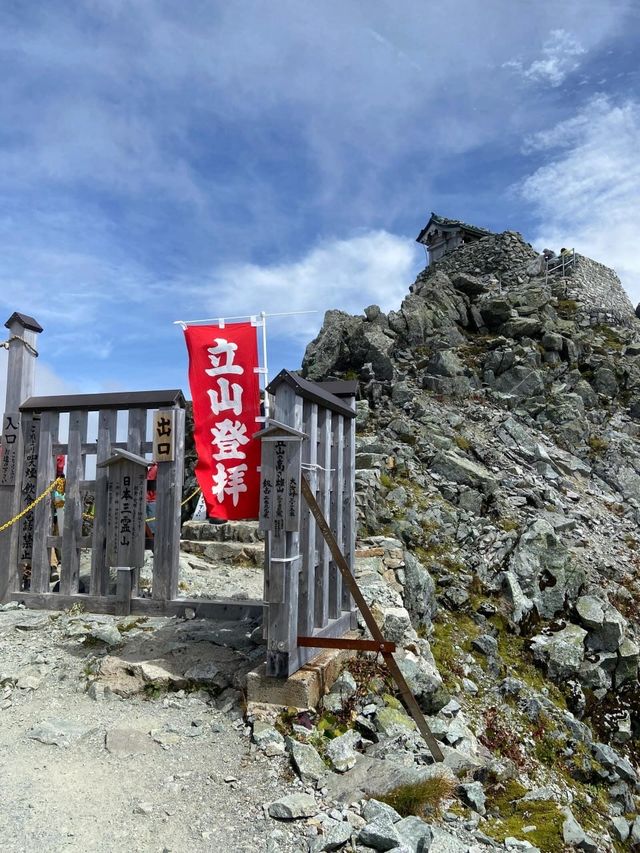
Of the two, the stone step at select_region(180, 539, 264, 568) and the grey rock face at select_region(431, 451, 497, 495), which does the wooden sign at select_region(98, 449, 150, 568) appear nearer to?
the stone step at select_region(180, 539, 264, 568)

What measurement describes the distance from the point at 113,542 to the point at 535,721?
7.10 meters

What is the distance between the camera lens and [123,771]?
525 centimetres

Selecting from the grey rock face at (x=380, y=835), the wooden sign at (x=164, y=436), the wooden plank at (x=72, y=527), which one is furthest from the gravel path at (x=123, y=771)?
the wooden sign at (x=164, y=436)

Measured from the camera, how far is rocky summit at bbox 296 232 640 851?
6.51 m

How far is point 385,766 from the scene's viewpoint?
5.25 metres

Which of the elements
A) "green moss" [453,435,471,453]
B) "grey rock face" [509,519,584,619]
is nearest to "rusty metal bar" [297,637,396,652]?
"grey rock face" [509,519,584,619]

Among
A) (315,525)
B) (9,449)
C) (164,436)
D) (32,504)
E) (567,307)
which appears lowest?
(315,525)

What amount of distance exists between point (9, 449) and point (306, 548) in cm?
603

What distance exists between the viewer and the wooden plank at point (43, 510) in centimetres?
954

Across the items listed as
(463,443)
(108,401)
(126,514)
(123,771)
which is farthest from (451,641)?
(463,443)

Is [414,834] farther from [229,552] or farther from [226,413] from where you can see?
[229,552]

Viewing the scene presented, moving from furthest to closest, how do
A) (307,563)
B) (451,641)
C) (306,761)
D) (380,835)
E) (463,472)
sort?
1. (463,472)
2. (451,641)
3. (307,563)
4. (306,761)
5. (380,835)

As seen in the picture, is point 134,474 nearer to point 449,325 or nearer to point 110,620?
point 110,620

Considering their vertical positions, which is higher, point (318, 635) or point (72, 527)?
point (72, 527)
